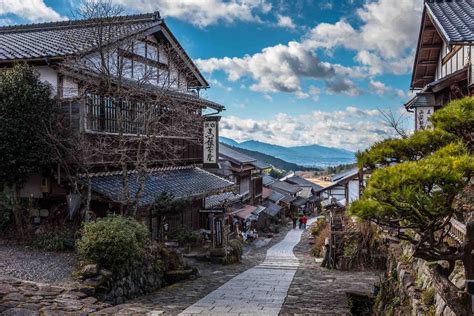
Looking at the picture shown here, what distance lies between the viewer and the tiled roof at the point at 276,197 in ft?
182

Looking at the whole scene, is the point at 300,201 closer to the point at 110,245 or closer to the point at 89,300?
the point at 110,245

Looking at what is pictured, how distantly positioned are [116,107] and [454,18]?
40.3ft

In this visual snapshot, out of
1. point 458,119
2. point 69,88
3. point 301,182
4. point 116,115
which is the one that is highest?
point 69,88

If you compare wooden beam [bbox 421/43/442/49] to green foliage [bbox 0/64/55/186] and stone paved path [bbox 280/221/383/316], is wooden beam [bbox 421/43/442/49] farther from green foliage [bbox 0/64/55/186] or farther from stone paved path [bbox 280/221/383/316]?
green foliage [bbox 0/64/55/186]

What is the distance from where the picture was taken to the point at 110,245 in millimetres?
11297

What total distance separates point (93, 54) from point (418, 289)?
13.7 metres

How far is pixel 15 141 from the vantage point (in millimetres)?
14312

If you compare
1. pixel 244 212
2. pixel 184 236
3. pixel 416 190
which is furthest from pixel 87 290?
pixel 244 212

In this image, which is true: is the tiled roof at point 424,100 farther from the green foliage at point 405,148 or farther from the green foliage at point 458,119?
the green foliage at point 405,148

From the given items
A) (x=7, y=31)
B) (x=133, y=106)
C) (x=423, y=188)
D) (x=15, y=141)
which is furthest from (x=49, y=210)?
(x=423, y=188)

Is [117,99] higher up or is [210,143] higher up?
[117,99]

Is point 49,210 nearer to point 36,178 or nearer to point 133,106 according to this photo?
point 36,178

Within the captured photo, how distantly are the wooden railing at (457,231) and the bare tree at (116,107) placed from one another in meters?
9.44

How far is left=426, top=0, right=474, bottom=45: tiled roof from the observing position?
12680 mm
